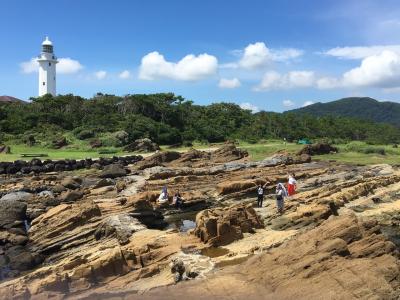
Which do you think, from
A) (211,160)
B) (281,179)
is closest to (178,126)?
(211,160)

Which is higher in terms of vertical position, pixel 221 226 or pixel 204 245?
pixel 221 226

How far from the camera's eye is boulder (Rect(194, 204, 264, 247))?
2438 cm

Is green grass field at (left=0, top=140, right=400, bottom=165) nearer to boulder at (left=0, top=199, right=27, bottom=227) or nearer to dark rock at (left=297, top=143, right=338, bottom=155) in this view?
dark rock at (left=297, top=143, right=338, bottom=155)

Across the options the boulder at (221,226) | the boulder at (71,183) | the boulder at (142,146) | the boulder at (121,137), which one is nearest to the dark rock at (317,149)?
the boulder at (142,146)

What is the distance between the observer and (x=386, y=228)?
96.0 feet

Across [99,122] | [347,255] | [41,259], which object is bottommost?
[41,259]

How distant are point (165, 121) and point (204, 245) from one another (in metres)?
74.3

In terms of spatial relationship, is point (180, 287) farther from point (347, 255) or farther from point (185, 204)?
point (185, 204)

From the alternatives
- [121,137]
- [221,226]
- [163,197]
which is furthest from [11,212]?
[121,137]

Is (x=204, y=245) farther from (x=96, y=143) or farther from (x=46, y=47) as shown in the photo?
(x=46, y=47)

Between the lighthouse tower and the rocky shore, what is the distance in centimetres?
7267

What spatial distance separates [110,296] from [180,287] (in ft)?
8.40

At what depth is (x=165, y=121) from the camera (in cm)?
9738

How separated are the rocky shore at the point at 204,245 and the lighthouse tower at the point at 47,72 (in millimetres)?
72666
